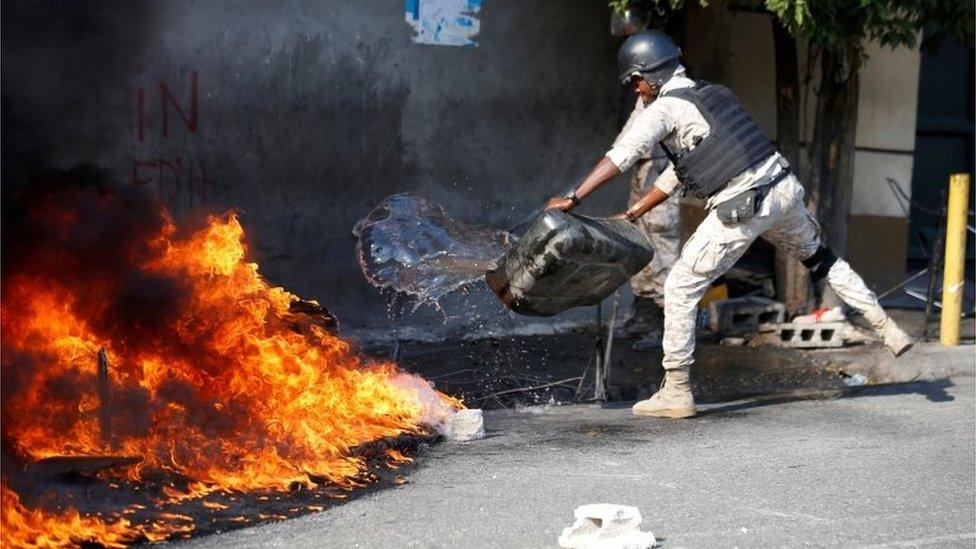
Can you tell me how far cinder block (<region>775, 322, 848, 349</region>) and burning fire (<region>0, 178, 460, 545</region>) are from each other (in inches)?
145

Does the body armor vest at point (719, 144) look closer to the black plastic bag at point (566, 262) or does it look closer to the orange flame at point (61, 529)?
the black plastic bag at point (566, 262)

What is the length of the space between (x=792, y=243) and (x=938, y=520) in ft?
7.69

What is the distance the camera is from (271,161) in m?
9.00

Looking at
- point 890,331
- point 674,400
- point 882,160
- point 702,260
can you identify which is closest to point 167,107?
point 702,260

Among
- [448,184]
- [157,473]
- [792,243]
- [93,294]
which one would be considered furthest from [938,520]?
[448,184]

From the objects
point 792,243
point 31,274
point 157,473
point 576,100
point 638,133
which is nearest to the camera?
point 157,473

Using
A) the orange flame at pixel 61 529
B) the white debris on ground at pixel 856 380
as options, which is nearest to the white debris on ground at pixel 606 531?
the orange flame at pixel 61 529

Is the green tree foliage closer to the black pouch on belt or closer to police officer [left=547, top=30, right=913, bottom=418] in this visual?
police officer [left=547, top=30, right=913, bottom=418]

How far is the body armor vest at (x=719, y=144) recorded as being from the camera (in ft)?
→ 22.3

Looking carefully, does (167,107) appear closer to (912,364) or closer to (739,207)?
(739,207)

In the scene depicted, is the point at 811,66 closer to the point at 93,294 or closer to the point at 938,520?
the point at 938,520

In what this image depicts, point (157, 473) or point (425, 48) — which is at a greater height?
point (425, 48)

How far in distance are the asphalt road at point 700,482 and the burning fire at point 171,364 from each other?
43 cm

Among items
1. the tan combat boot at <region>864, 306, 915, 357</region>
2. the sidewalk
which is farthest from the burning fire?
the tan combat boot at <region>864, 306, 915, 357</region>
